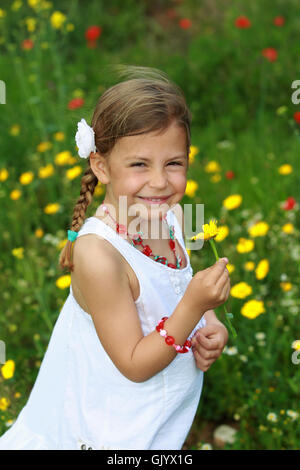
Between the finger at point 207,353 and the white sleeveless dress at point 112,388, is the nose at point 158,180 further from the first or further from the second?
the finger at point 207,353

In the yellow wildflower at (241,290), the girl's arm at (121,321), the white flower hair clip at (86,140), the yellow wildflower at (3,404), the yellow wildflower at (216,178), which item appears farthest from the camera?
the yellow wildflower at (216,178)

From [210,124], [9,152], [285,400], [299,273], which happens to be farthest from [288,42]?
[285,400]

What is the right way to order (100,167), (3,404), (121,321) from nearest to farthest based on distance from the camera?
(121,321), (100,167), (3,404)

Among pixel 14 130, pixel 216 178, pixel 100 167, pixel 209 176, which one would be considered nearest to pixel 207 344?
pixel 100 167

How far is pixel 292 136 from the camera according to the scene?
10.1ft

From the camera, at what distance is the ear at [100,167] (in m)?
1.27

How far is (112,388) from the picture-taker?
1.30 m

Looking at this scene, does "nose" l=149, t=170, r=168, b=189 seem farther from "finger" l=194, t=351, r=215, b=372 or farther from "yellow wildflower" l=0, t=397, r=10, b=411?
"yellow wildflower" l=0, t=397, r=10, b=411

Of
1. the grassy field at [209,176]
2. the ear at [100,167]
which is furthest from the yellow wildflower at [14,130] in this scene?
the ear at [100,167]

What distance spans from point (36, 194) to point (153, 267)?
166 centimetres

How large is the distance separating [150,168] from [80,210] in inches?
8.5

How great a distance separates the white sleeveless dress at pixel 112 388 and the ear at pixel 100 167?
94 mm

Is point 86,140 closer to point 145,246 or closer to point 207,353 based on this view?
point 145,246
